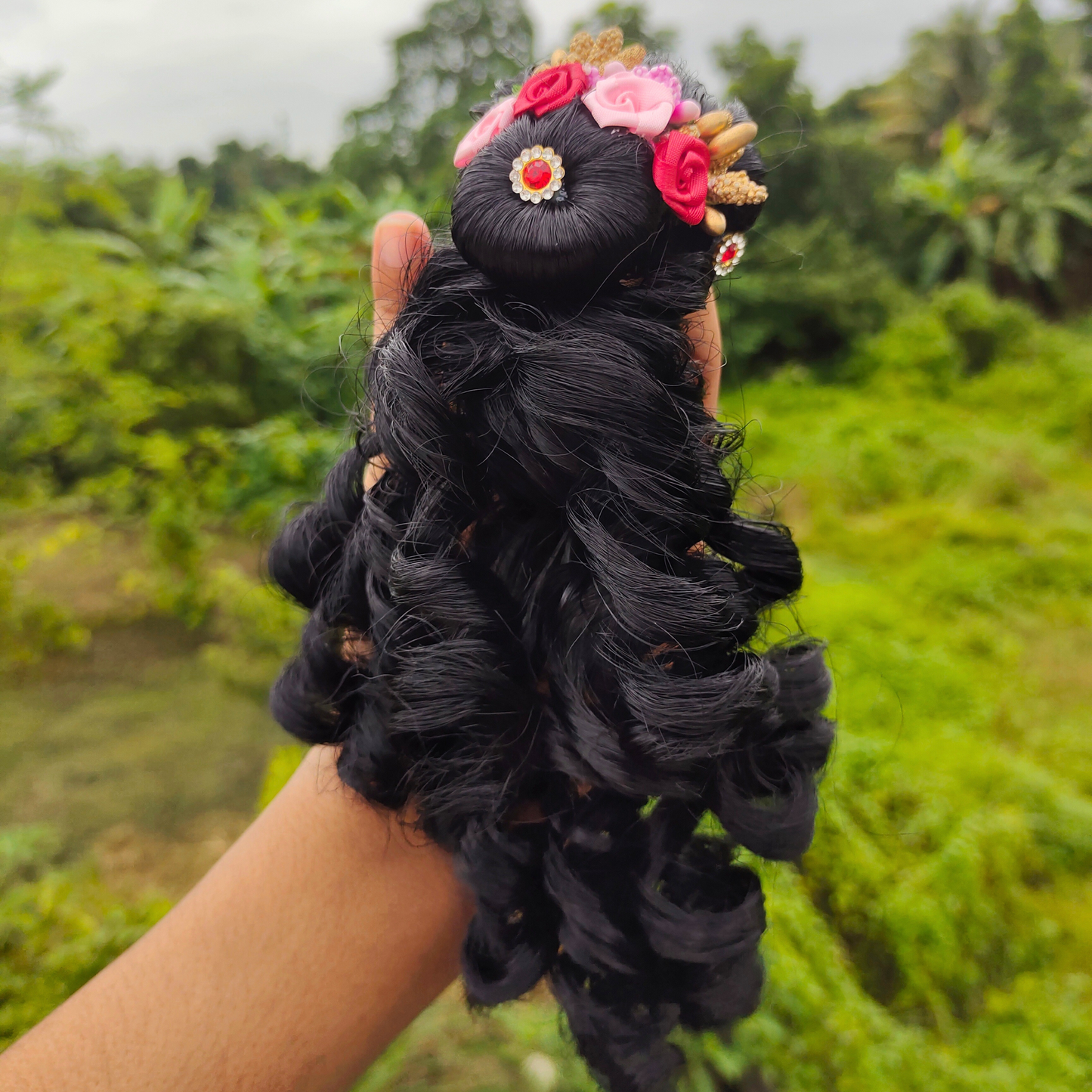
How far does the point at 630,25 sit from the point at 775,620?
4.14 meters

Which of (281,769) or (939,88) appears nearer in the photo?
(281,769)

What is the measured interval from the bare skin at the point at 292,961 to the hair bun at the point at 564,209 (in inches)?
5.6

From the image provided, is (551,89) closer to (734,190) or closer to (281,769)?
(734,190)

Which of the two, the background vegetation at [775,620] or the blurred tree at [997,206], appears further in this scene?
the blurred tree at [997,206]

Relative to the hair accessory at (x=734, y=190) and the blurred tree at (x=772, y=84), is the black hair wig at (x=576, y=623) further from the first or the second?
the blurred tree at (x=772, y=84)

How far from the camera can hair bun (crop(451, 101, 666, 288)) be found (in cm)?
69

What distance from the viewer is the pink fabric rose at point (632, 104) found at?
0.73 metres

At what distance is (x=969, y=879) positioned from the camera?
6.50 ft

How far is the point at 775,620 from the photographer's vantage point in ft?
3.18

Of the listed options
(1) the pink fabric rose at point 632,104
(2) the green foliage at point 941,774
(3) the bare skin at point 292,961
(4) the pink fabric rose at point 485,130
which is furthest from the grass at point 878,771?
(3) the bare skin at point 292,961

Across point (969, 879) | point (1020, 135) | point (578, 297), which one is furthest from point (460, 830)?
point (1020, 135)

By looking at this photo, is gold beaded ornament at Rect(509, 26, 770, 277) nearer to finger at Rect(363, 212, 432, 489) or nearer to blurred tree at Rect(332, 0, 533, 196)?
finger at Rect(363, 212, 432, 489)

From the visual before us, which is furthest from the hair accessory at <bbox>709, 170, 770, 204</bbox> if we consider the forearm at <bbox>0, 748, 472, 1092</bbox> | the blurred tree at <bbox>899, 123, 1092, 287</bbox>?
the blurred tree at <bbox>899, 123, 1092, 287</bbox>

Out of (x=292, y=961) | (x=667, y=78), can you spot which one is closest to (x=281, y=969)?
(x=292, y=961)
